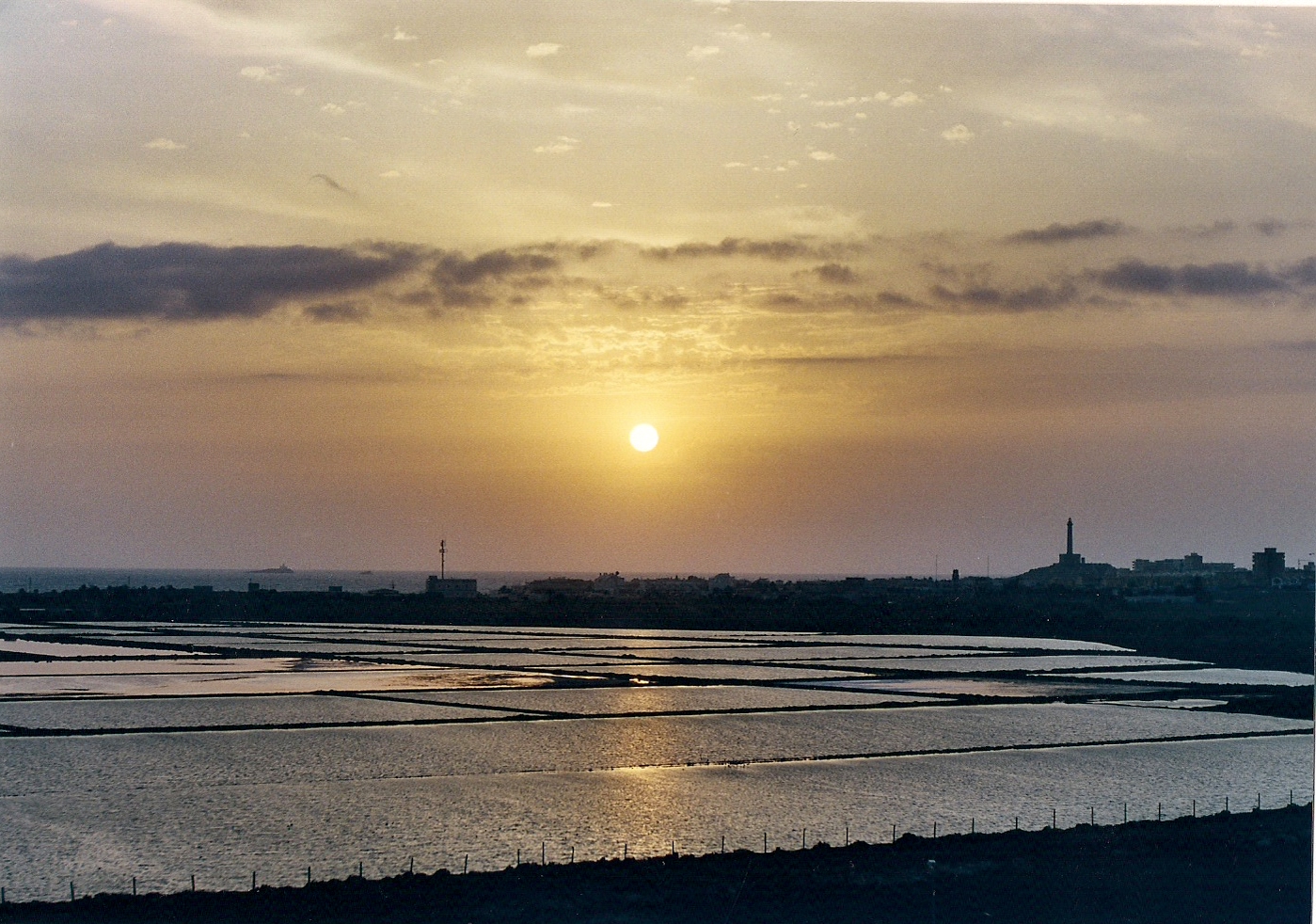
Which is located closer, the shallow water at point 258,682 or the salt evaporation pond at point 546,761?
the salt evaporation pond at point 546,761

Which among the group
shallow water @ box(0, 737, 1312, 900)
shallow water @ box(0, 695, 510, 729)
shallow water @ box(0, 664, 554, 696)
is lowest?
shallow water @ box(0, 664, 554, 696)

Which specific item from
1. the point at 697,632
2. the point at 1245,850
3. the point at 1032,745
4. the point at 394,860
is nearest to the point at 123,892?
the point at 394,860

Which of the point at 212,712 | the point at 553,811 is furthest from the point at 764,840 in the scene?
the point at 212,712

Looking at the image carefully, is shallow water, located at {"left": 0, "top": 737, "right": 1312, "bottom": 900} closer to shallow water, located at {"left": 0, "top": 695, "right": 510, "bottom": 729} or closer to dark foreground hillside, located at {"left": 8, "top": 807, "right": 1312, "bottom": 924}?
dark foreground hillside, located at {"left": 8, "top": 807, "right": 1312, "bottom": 924}

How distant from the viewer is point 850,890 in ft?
61.6

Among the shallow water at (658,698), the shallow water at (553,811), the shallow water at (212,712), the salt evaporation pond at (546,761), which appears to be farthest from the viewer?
the shallow water at (658,698)

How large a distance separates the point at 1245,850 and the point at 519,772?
1271 centimetres

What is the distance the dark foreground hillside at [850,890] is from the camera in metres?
17.6

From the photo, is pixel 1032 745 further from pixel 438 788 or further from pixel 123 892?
pixel 123 892

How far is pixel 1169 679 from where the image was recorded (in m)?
50.1

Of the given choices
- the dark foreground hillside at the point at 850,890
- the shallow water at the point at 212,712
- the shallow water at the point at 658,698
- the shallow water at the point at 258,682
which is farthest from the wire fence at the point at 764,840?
the shallow water at the point at 258,682

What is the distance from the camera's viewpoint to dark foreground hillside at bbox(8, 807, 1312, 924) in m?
17.6

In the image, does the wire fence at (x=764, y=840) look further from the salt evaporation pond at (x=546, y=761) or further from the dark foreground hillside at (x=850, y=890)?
the dark foreground hillside at (x=850, y=890)

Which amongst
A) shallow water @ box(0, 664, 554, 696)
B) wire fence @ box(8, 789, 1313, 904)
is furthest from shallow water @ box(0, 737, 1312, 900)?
shallow water @ box(0, 664, 554, 696)
